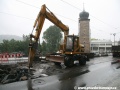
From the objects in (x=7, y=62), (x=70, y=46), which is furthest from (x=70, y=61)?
(x=7, y=62)

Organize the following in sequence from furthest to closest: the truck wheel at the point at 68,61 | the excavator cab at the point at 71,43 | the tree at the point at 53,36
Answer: the tree at the point at 53,36 < the excavator cab at the point at 71,43 < the truck wheel at the point at 68,61

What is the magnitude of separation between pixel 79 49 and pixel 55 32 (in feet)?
224

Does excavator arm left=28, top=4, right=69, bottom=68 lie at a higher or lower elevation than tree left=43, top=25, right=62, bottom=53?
lower

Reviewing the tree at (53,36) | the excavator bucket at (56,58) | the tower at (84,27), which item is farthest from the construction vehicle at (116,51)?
the tree at (53,36)

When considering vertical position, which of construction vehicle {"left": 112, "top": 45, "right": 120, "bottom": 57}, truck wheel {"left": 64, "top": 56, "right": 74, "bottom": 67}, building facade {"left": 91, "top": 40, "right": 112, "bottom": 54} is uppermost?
building facade {"left": 91, "top": 40, "right": 112, "bottom": 54}

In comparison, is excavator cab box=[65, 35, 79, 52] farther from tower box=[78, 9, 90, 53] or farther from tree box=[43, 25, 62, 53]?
tree box=[43, 25, 62, 53]

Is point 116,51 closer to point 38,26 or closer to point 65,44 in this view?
point 65,44

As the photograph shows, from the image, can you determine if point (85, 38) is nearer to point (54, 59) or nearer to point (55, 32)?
point (55, 32)

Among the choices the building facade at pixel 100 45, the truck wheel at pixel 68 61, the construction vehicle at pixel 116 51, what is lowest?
the truck wheel at pixel 68 61

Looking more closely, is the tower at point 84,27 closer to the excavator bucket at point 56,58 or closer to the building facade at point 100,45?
the building facade at point 100,45

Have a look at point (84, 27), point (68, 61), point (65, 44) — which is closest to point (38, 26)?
point (65, 44)

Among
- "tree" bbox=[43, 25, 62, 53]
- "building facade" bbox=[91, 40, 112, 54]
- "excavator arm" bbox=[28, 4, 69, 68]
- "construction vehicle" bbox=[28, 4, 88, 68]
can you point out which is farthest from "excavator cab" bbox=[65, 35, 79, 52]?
"building facade" bbox=[91, 40, 112, 54]

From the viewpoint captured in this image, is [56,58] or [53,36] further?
[53,36]

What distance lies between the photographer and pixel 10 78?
1128 centimetres
